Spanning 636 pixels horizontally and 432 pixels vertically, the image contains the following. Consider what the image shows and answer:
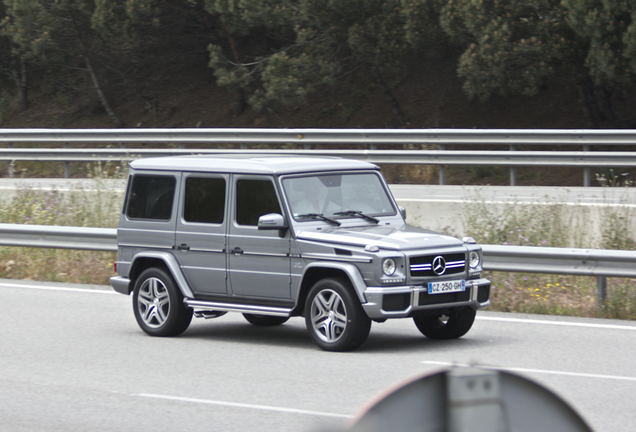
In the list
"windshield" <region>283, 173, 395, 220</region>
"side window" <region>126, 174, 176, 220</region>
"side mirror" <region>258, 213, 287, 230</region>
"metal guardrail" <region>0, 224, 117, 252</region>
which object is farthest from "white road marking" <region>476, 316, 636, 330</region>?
"metal guardrail" <region>0, 224, 117, 252</region>

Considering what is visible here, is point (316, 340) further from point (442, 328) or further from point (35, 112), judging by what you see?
point (35, 112)

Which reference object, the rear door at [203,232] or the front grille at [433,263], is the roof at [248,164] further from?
the front grille at [433,263]

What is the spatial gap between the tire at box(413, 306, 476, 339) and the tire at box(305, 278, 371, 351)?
0.80 m

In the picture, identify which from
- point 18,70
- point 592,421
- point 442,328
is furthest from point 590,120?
point 18,70

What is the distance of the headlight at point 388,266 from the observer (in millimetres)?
8258

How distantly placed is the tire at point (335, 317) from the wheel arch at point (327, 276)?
0.09m

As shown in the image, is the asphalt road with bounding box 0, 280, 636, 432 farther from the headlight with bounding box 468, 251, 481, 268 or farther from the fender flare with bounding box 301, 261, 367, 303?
the headlight with bounding box 468, 251, 481, 268

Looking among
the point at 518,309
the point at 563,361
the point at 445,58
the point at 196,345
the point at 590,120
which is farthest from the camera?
the point at 445,58

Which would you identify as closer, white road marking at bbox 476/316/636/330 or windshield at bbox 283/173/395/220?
windshield at bbox 283/173/395/220

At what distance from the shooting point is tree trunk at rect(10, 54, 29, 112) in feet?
115

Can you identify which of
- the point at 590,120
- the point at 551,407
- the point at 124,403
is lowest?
the point at 124,403

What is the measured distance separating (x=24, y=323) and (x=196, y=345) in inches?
88.8

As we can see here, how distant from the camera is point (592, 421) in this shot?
617cm

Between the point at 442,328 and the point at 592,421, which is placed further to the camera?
the point at 442,328
